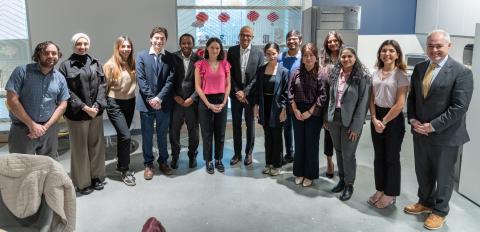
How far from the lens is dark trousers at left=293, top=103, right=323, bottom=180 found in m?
3.81

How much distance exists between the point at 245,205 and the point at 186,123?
122cm

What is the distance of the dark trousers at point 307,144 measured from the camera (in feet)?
12.5

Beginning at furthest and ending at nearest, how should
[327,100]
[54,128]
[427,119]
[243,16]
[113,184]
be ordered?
[243,16] < [113,184] < [327,100] < [54,128] < [427,119]

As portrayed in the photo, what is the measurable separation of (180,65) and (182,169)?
1155mm

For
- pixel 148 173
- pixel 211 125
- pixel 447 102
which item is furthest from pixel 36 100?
pixel 447 102

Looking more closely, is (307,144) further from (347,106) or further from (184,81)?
(184,81)

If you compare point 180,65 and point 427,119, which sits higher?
point 180,65

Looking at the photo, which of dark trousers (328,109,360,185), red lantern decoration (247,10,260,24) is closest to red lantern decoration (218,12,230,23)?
red lantern decoration (247,10,260,24)

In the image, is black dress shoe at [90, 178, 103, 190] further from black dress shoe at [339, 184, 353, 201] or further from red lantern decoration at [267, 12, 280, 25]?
red lantern decoration at [267, 12, 280, 25]

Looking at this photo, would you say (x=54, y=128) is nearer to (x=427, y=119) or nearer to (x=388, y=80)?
(x=388, y=80)

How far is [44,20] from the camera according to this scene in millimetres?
5379

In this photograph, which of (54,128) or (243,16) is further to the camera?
(243,16)

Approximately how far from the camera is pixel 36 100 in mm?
3236

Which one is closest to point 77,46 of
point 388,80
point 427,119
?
point 388,80
